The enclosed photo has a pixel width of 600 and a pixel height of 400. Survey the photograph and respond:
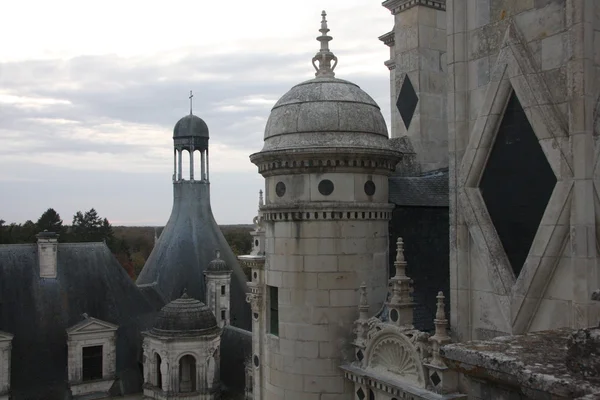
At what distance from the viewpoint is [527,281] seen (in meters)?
9.08

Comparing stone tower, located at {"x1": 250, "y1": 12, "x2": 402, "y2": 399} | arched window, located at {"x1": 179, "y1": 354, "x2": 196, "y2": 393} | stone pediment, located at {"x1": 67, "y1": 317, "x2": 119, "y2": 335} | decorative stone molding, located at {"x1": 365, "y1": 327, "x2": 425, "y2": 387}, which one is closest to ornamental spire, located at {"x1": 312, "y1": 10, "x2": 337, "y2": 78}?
stone tower, located at {"x1": 250, "y1": 12, "x2": 402, "y2": 399}

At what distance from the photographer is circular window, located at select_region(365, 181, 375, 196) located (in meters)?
12.9

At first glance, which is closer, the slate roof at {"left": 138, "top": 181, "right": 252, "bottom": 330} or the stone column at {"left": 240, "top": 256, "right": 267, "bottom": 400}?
the stone column at {"left": 240, "top": 256, "right": 267, "bottom": 400}

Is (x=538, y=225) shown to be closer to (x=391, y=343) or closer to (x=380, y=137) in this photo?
(x=391, y=343)

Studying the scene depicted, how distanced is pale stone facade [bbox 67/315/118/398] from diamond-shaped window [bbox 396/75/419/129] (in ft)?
61.1

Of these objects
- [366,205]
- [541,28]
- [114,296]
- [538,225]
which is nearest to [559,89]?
[541,28]

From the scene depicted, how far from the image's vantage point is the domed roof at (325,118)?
41.9ft

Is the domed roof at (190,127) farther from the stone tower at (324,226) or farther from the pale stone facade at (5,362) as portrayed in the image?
the stone tower at (324,226)

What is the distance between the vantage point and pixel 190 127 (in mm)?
40500

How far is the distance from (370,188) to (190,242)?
26646 mm

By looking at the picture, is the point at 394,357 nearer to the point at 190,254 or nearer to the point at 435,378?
the point at 435,378

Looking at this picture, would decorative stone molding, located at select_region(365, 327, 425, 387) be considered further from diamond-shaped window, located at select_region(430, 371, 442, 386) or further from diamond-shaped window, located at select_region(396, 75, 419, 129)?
diamond-shaped window, located at select_region(396, 75, 419, 129)

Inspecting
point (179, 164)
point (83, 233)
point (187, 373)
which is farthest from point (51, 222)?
point (187, 373)

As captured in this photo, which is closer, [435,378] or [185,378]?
[435,378]
